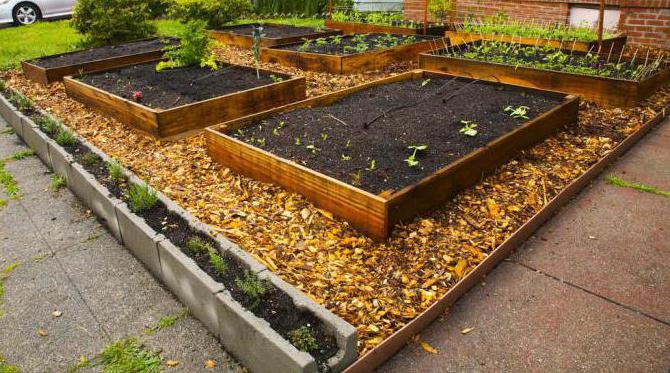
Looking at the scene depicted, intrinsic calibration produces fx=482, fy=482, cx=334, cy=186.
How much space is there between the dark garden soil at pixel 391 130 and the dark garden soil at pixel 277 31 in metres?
4.79

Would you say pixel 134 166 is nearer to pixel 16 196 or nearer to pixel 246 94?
pixel 16 196

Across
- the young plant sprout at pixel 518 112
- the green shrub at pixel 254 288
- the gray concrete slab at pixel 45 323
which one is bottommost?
the gray concrete slab at pixel 45 323

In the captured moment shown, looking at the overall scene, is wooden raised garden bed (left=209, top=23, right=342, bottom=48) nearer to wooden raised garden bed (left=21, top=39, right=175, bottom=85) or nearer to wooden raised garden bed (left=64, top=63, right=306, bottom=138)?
wooden raised garden bed (left=21, top=39, right=175, bottom=85)

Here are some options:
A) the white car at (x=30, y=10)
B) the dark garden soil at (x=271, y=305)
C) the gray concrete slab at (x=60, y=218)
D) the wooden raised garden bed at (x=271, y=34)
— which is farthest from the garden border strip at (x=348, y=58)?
the white car at (x=30, y=10)

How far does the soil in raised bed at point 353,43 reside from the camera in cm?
770

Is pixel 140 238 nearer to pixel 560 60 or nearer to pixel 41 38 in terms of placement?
pixel 560 60

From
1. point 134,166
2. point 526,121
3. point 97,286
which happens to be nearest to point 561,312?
point 526,121

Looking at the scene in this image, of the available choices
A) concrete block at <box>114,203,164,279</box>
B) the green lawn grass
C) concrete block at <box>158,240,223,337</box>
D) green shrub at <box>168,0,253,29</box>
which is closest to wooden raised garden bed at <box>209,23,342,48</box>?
green shrub at <box>168,0,253,29</box>

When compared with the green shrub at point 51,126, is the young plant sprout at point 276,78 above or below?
above

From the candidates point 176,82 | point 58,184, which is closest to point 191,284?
point 58,184

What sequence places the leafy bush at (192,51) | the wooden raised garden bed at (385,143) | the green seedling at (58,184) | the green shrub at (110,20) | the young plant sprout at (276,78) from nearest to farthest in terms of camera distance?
the wooden raised garden bed at (385,143), the green seedling at (58,184), the young plant sprout at (276,78), the leafy bush at (192,51), the green shrub at (110,20)

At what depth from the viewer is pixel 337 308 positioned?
2.56 metres

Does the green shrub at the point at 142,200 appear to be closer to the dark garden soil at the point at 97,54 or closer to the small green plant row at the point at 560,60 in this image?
the small green plant row at the point at 560,60

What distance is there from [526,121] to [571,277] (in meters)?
1.94
